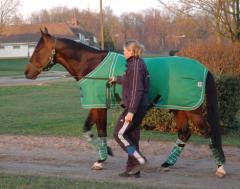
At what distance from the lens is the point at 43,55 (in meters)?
7.84

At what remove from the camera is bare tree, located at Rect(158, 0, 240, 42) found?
703 inches

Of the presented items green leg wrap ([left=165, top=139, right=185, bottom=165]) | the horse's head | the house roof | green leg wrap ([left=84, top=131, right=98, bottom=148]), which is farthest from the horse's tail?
the house roof

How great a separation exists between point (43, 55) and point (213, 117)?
2764 mm

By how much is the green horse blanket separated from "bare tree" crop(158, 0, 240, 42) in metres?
10.8

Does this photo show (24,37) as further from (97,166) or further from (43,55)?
(97,166)

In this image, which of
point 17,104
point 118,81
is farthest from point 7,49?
point 118,81

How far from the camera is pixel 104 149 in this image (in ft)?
25.3

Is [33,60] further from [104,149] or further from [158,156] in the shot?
[158,156]

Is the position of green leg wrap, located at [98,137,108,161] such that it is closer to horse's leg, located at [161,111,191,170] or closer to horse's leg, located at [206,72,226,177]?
horse's leg, located at [161,111,191,170]

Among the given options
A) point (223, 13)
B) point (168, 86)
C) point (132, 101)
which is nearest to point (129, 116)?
point (132, 101)

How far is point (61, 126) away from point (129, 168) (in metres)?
5.75

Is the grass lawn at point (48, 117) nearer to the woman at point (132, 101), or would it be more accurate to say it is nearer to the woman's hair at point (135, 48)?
the woman at point (132, 101)

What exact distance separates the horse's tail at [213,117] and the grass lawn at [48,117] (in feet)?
9.31

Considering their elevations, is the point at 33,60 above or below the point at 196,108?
above
